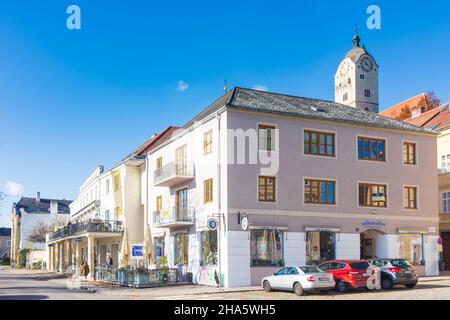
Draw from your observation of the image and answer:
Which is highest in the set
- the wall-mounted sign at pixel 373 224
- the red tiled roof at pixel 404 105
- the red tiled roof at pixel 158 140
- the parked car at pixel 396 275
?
the red tiled roof at pixel 404 105

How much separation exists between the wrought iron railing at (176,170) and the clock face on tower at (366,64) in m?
67.9

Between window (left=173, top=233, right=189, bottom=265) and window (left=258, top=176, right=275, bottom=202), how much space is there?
5.92 m

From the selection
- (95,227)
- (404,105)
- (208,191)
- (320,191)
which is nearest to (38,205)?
(404,105)

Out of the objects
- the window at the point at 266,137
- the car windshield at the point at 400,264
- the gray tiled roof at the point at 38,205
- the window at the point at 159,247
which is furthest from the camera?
the gray tiled roof at the point at 38,205

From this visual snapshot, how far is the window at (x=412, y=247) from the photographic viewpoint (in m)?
35.4

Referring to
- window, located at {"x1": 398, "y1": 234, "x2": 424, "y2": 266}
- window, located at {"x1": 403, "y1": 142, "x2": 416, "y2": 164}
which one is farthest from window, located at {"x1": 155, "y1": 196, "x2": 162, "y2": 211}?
window, located at {"x1": 403, "y1": 142, "x2": 416, "y2": 164}

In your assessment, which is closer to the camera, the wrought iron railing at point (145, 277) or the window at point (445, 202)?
the wrought iron railing at point (145, 277)

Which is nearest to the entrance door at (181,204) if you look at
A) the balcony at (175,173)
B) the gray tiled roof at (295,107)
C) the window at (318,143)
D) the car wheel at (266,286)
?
the balcony at (175,173)

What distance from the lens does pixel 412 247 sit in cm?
3575

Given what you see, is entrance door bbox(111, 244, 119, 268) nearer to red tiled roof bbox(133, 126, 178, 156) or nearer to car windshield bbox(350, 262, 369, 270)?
red tiled roof bbox(133, 126, 178, 156)

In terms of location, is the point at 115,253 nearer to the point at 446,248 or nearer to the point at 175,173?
the point at 175,173

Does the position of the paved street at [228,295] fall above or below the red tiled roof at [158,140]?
below

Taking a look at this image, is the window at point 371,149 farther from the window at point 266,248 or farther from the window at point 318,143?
the window at point 266,248

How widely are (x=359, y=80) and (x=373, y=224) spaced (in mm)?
65643
